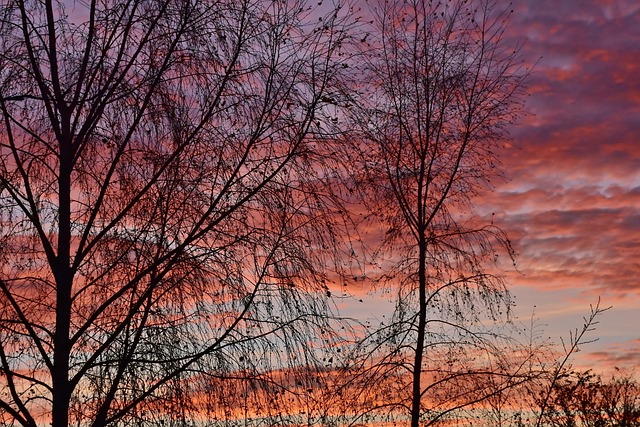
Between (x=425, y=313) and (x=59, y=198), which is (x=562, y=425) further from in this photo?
(x=59, y=198)

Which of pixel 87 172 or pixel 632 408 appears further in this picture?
pixel 632 408

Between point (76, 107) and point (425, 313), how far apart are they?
5.86m

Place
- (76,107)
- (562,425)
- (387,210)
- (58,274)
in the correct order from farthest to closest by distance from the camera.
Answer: (387,210) < (562,425) < (76,107) < (58,274)

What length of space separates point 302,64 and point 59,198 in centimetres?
266

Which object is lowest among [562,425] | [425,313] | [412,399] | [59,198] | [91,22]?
[562,425]

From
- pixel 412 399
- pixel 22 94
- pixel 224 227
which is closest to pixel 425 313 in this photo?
pixel 412 399

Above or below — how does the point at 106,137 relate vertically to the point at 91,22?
below

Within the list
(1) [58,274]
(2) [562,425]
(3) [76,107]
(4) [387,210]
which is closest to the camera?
(1) [58,274]

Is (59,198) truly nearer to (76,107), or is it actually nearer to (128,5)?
(76,107)

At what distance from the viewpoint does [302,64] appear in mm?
7281

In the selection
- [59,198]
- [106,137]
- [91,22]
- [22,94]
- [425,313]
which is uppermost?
[91,22]

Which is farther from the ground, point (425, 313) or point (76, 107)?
point (76, 107)

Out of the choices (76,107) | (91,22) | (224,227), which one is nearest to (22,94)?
(76,107)

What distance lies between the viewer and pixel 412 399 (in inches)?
418
